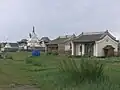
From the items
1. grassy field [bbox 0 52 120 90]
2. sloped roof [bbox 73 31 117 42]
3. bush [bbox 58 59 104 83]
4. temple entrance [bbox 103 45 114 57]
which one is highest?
sloped roof [bbox 73 31 117 42]

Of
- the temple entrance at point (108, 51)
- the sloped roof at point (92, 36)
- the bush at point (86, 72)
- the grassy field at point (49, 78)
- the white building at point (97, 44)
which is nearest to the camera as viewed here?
the grassy field at point (49, 78)

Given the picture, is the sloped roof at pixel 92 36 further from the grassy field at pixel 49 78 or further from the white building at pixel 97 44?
the grassy field at pixel 49 78

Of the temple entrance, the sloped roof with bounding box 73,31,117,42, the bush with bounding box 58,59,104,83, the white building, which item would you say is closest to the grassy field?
the bush with bounding box 58,59,104,83

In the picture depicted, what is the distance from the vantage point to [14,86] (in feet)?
41.6

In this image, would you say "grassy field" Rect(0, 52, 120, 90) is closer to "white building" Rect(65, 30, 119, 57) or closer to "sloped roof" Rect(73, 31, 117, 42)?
"white building" Rect(65, 30, 119, 57)

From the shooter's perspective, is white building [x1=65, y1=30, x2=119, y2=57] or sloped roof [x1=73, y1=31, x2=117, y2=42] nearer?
white building [x1=65, y1=30, x2=119, y2=57]

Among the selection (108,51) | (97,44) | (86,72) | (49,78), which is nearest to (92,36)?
(97,44)

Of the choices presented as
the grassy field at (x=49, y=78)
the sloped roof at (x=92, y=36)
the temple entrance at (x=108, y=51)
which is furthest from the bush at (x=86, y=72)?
the temple entrance at (x=108, y=51)

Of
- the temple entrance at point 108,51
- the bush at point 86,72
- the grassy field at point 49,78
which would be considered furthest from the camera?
the temple entrance at point 108,51

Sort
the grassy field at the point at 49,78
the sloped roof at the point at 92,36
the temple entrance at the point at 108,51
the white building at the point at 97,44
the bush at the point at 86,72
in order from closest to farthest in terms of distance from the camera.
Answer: the grassy field at the point at 49,78 → the bush at the point at 86,72 → the white building at the point at 97,44 → the temple entrance at the point at 108,51 → the sloped roof at the point at 92,36

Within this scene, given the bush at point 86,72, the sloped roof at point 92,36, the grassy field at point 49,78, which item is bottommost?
the grassy field at point 49,78

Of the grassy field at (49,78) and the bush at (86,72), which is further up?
the bush at (86,72)

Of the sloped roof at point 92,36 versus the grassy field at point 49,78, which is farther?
the sloped roof at point 92,36

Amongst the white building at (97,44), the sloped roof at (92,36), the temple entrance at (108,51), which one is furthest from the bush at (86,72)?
the temple entrance at (108,51)
